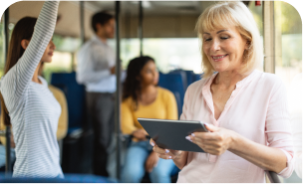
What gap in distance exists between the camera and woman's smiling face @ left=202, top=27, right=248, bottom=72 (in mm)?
1102

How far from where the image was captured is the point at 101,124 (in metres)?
3.19

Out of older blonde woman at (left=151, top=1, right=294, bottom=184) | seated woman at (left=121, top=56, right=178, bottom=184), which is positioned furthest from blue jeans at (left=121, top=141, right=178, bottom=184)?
older blonde woman at (left=151, top=1, right=294, bottom=184)

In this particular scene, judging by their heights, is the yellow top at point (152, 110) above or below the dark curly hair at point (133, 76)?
below

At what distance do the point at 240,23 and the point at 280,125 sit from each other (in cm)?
42

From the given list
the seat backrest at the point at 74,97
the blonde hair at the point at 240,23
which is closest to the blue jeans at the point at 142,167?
the blonde hair at the point at 240,23

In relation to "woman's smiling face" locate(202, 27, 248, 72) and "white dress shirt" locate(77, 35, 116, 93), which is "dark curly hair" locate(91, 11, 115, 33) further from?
"woman's smiling face" locate(202, 27, 248, 72)

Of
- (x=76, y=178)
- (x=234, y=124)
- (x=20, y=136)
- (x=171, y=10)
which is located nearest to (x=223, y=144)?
(x=234, y=124)

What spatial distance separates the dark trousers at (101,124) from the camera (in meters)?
3.16

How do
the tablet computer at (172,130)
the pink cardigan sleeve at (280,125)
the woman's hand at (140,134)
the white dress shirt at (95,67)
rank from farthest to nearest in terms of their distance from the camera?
the white dress shirt at (95,67) < the woman's hand at (140,134) < the pink cardigan sleeve at (280,125) < the tablet computer at (172,130)

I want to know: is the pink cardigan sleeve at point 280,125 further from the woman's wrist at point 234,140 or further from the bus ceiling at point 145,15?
the bus ceiling at point 145,15

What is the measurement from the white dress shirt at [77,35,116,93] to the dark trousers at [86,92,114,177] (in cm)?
9

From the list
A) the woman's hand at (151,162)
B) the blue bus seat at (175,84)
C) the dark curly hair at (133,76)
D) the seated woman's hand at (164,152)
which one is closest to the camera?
the seated woman's hand at (164,152)

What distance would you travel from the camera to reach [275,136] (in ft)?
3.36

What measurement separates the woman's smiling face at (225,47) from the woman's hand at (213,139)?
334mm
